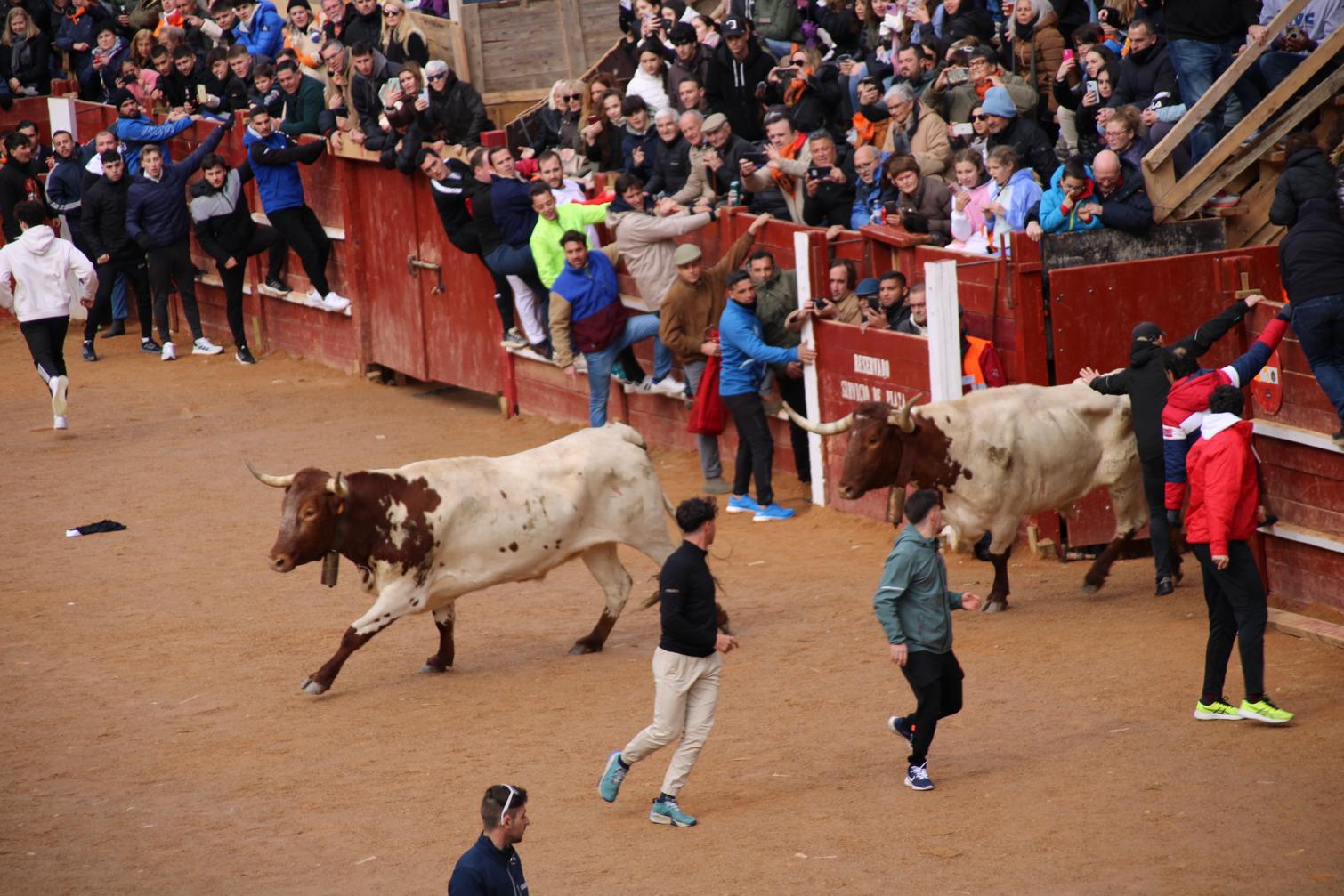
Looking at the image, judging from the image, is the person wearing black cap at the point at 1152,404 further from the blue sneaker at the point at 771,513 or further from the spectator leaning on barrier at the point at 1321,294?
the blue sneaker at the point at 771,513

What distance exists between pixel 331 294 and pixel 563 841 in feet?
47.4

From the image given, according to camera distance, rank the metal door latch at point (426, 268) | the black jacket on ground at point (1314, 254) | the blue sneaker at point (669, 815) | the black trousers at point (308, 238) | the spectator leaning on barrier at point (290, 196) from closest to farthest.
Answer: the blue sneaker at point (669, 815)
the black jacket on ground at point (1314, 254)
the metal door latch at point (426, 268)
the spectator leaning on barrier at point (290, 196)
the black trousers at point (308, 238)

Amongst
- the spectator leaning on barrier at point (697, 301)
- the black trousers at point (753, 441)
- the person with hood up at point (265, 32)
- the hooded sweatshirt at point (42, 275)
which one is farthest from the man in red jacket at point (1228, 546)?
the person with hood up at point (265, 32)

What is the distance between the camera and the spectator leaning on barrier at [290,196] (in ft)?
70.8

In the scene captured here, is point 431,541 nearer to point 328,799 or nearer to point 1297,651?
point 328,799

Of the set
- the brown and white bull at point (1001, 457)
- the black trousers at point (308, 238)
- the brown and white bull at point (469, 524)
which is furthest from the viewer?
the black trousers at point (308, 238)

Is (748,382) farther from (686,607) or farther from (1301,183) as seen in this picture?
(686,607)

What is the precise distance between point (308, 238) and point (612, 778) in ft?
47.1

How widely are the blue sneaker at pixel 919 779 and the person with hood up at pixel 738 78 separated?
10.2 metres

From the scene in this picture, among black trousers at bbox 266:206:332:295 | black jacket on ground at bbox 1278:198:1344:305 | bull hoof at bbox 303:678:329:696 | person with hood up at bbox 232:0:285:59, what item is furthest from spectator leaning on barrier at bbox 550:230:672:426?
person with hood up at bbox 232:0:285:59

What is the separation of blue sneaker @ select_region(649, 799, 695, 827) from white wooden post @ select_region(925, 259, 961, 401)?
5467 millimetres

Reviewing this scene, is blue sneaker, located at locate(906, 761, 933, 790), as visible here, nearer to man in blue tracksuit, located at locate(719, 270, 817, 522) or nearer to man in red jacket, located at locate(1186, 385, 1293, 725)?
man in red jacket, located at locate(1186, 385, 1293, 725)

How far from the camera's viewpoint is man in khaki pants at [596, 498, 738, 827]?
8875mm

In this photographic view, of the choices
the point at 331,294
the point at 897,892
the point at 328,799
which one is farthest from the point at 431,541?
the point at 331,294
